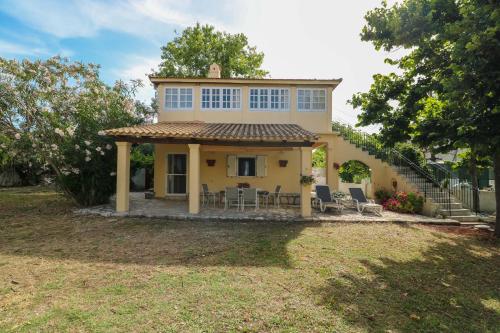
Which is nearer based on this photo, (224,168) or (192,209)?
(192,209)

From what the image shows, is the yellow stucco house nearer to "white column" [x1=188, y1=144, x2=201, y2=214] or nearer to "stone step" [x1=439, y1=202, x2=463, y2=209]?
"stone step" [x1=439, y1=202, x2=463, y2=209]

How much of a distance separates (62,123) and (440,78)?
14541mm

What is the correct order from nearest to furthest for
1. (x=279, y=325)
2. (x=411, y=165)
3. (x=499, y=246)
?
(x=279, y=325) → (x=499, y=246) → (x=411, y=165)

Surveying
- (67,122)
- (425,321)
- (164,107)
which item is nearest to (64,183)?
(67,122)

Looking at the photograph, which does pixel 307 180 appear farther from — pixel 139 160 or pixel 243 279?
→ pixel 139 160

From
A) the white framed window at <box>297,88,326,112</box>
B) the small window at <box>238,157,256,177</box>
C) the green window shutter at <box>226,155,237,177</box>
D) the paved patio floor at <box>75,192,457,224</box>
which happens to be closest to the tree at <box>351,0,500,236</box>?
the paved patio floor at <box>75,192,457,224</box>

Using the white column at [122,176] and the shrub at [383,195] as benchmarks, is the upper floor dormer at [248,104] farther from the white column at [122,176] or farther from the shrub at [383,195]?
the white column at [122,176]

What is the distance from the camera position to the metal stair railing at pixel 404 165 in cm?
1273

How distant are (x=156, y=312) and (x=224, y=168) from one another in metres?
11.2

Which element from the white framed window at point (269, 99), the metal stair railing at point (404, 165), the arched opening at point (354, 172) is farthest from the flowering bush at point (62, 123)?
the arched opening at point (354, 172)

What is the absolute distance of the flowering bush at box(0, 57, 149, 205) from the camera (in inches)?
440

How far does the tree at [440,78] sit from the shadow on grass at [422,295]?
124 inches

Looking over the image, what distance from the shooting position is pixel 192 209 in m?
10.7

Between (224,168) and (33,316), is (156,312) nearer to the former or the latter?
(33,316)
